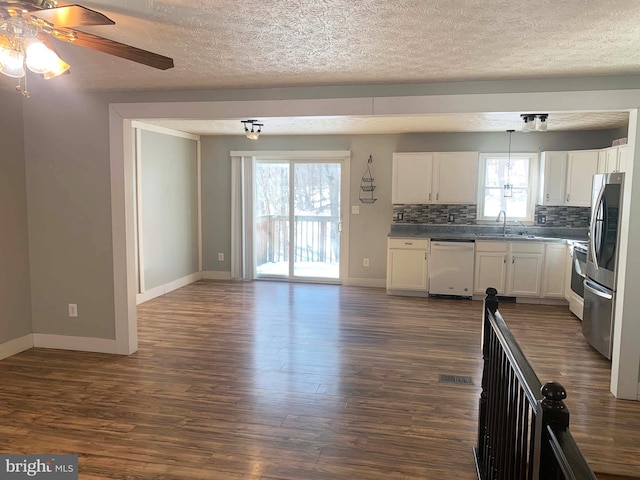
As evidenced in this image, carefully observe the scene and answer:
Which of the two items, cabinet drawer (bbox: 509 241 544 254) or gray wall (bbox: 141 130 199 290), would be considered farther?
gray wall (bbox: 141 130 199 290)

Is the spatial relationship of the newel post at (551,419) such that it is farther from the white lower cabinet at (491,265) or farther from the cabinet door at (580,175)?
the cabinet door at (580,175)

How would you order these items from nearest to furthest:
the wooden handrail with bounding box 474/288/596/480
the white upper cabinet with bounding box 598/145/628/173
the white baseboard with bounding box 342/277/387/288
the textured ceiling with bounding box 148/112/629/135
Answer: the wooden handrail with bounding box 474/288/596/480 < the white upper cabinet with bounding box 598/145/628/173 < the textured ceiling with bounding box 148/112/629/135 < the white baseboard with bounding box 342/277/387/288

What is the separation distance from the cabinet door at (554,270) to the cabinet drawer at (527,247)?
0.07 meters

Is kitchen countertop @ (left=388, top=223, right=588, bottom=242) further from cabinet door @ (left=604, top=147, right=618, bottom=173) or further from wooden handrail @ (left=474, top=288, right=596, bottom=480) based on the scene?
wooden handrail @ (left=474, top=288, right=596, bottom=480)

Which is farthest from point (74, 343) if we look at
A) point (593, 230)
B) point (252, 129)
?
point (593, 230)

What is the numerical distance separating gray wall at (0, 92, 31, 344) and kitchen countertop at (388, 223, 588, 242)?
170 inches

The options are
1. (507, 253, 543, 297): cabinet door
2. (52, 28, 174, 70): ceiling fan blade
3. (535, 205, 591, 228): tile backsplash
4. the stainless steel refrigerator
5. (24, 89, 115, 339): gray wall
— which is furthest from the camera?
(535, 205, 591, 228): tile backsplash

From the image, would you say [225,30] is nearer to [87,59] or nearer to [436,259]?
[87,59]

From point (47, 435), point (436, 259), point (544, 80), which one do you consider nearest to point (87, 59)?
point (47, 435)

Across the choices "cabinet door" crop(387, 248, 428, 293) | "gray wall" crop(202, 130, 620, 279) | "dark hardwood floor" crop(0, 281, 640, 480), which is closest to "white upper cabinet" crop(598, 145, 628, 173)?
"gray wall" crop(202, 130, 620, 279)

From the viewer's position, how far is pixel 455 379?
12.0 ft

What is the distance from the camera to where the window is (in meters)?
6.47

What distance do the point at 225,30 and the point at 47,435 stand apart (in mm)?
2528

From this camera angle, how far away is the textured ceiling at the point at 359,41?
2053 millimetres
